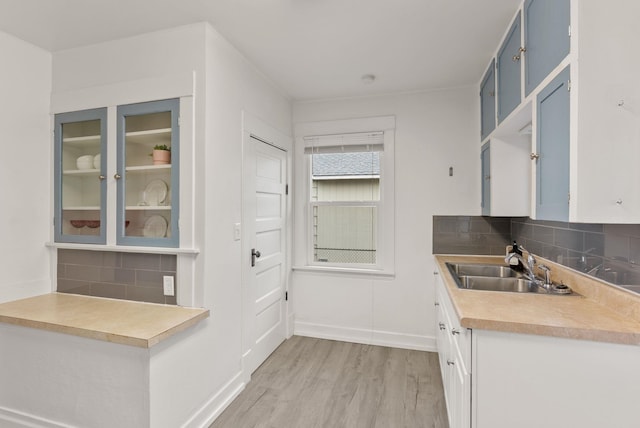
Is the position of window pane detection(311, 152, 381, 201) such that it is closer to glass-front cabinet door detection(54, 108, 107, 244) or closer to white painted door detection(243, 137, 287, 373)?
white painted door detection(243, 137, 287, 373)

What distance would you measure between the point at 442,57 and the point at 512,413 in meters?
2.31

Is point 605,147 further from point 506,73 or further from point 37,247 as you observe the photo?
point 37,247

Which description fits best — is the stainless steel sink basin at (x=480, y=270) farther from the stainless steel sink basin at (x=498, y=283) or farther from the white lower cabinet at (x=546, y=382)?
the white lower cabinet at (x=546, y=382)

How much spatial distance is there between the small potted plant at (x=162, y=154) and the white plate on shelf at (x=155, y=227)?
36 cm

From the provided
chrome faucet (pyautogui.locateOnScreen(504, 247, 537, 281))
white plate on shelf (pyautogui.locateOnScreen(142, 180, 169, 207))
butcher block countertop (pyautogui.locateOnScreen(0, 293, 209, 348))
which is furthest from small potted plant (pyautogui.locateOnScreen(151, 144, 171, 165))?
chrome faucet (pyautogui.locateOnScreen(504, 247, 537, 281))

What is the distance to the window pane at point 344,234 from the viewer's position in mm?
3268

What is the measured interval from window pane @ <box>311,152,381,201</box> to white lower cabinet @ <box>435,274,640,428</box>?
206 centimetres

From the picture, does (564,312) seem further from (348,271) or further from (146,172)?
(146,172)

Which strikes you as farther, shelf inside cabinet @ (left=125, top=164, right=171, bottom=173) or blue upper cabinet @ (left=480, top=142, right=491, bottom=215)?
blue upper cabinet @ (left=480, top=142, right=491, bottom=215)

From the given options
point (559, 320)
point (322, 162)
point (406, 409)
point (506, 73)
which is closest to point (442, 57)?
point (506, 73)

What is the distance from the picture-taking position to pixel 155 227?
6.92 ft

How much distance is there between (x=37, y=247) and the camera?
230 cm

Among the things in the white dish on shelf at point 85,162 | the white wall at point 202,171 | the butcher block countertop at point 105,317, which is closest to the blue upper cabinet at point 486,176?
the white wall at point 202,171

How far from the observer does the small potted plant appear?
207 centimetres
